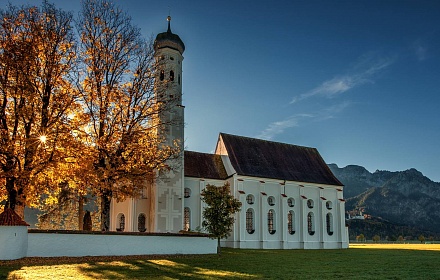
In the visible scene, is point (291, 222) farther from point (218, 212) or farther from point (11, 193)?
point (11, 193)

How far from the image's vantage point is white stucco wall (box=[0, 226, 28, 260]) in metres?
18.7

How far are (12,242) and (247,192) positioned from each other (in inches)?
1038

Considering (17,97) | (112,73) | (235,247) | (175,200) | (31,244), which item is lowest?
(235,247)

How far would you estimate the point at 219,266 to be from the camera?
63.3 feet

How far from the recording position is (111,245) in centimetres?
2302

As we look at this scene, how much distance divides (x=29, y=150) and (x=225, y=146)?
2620cm

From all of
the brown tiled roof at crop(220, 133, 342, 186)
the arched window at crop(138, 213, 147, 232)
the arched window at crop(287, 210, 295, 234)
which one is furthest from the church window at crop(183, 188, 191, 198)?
the arched window at crop(287, 210, 295, 234)

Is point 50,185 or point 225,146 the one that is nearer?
point 50,185

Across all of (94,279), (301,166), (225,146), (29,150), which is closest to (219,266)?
(94,279)

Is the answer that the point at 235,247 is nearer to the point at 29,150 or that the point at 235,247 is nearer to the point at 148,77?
the point at 148,77

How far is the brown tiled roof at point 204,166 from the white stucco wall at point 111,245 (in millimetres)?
14260

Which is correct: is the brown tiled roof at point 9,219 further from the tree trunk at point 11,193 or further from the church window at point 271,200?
the church window at point 271,200

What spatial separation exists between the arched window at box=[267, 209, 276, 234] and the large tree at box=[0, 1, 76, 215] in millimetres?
26323

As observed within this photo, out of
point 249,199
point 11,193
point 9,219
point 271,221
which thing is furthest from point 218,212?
point 271,221
